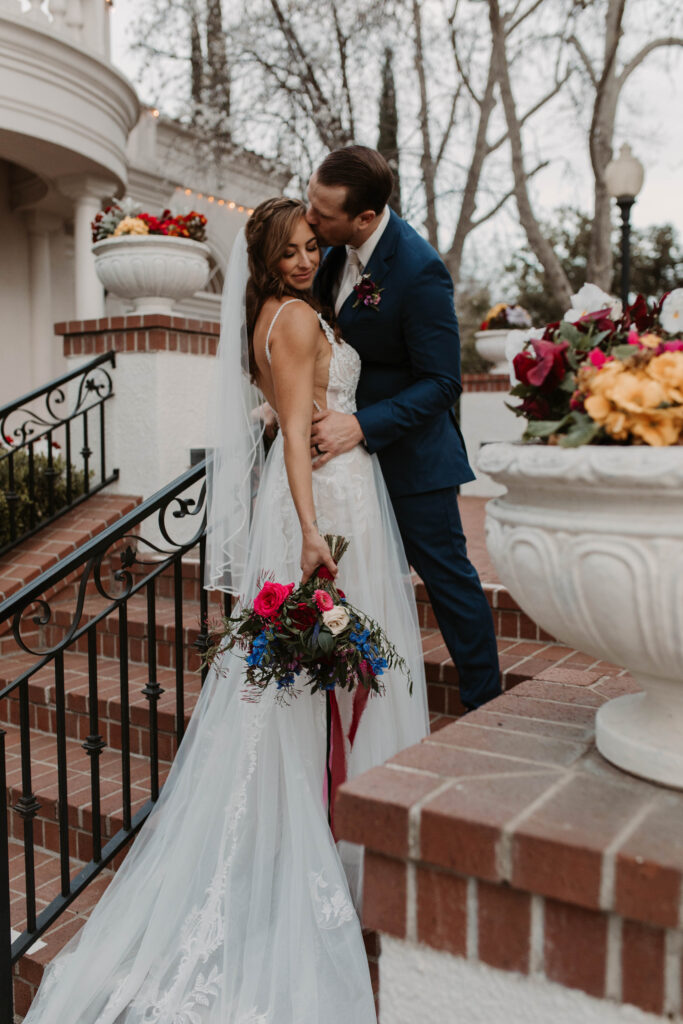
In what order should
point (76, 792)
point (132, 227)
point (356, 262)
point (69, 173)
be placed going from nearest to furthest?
point (356, 262) < point (76, 792) < point (132, 227) < point (69, 173)

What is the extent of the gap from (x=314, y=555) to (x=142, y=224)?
3.43 meters

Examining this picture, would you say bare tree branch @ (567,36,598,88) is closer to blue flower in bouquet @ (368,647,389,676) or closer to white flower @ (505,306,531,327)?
white flower @ (505,306,531,327)

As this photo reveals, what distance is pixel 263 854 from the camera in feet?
7.28

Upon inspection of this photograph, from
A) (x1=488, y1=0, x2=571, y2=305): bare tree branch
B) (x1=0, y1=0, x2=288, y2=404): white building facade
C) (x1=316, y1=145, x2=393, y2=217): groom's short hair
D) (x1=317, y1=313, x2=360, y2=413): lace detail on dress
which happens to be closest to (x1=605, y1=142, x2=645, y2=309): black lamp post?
(x1=488, y1=0, x2=571, y2=305): bare tree branch

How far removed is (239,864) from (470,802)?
1.26m

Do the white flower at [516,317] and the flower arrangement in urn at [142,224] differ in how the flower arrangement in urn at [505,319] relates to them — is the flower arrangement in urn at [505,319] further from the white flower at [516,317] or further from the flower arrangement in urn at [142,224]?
the flower arrangement in urn at [142,224]

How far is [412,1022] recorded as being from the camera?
1.24 m

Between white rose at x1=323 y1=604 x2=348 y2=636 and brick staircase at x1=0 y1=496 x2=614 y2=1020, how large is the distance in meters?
0.86

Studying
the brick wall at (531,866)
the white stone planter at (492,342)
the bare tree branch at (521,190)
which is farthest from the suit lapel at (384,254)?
the bare tree branch at (521,190)

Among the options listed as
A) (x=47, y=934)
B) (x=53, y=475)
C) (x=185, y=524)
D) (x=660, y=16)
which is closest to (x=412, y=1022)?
(x=47, y=934)

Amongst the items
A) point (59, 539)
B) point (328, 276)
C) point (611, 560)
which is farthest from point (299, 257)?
point (59, 539)

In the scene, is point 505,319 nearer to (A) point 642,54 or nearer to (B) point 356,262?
(A) point 642,54

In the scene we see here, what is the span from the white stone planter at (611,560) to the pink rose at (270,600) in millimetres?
887

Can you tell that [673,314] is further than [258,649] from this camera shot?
No
